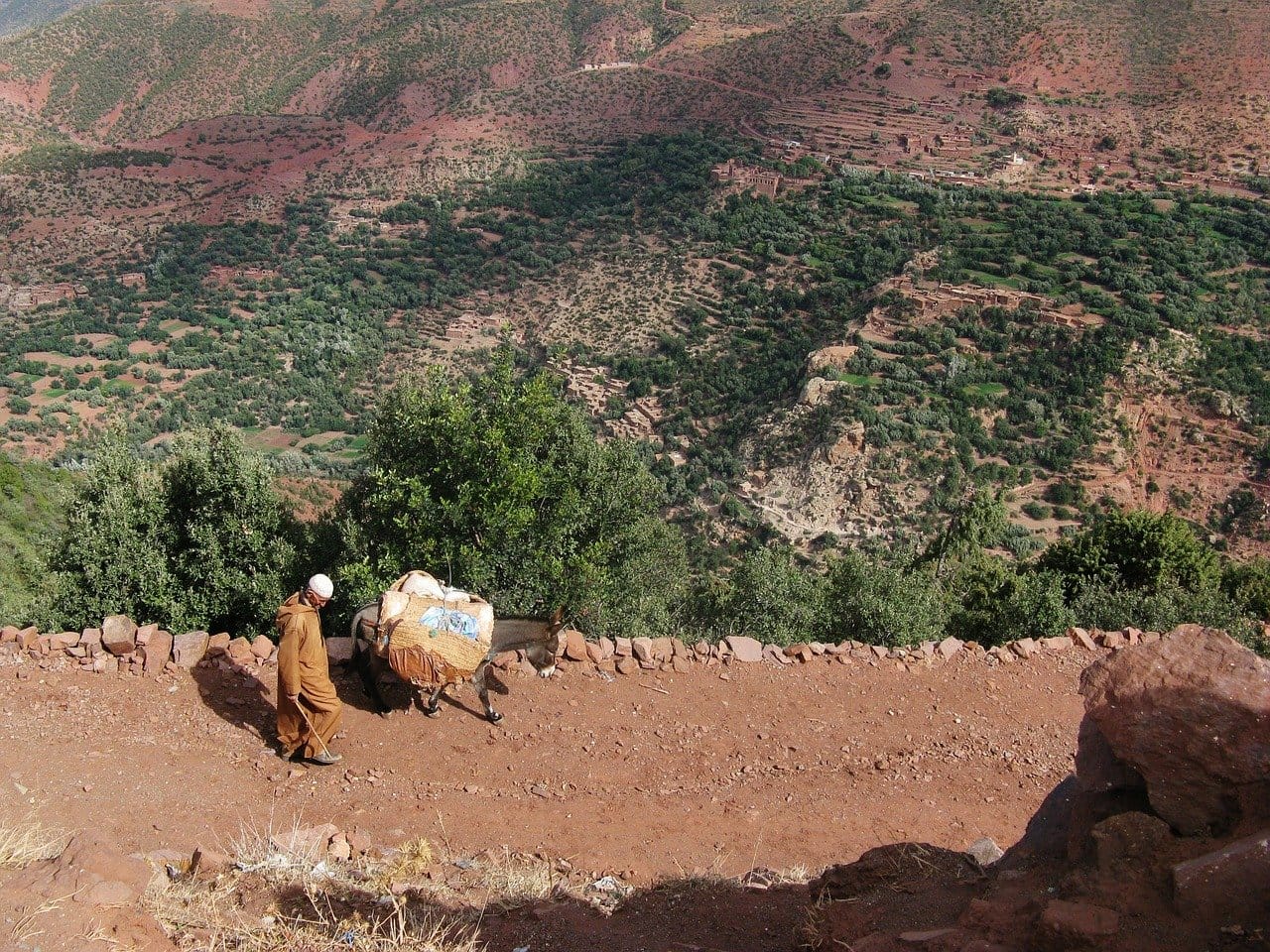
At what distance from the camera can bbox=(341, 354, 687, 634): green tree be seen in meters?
9.52

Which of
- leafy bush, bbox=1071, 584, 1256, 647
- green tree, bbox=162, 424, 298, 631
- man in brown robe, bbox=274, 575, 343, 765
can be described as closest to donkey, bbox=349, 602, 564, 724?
man in brown robe, bbox=274, 575, 343, 765

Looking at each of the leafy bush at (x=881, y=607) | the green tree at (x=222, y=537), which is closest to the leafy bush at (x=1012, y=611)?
the leafy bush at (x=881, y=607)

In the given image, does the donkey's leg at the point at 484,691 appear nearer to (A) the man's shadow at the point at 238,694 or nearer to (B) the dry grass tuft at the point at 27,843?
(A) the man's shadow at the point at 238,694

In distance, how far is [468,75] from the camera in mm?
85125

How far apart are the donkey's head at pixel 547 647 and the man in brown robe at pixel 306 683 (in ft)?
5.93

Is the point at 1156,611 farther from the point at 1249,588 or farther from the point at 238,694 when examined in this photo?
the point at 238,694

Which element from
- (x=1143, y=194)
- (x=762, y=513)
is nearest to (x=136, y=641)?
(x=762, y=513)

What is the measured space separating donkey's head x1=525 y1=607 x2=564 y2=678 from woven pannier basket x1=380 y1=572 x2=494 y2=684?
2.49 ft

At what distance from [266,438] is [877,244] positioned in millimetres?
32484

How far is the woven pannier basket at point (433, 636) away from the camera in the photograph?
23.6ft

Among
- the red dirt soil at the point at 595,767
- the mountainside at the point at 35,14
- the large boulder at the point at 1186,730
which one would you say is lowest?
the red dirt soil at the point at 595,767

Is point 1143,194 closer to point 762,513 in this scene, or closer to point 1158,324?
point 1158,324

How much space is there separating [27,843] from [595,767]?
4.33 meters

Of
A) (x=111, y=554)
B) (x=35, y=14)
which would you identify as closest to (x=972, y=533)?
(x=111, y=554)
